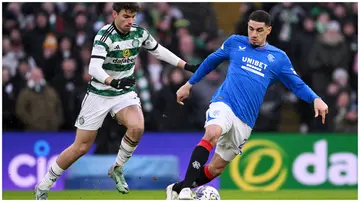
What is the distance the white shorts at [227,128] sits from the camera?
11.8 meters

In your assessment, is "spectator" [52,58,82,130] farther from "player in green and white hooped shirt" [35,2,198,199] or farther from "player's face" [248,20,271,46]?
"player's face" [248,20,271,46]

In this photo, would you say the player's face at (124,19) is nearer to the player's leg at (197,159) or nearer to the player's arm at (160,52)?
the player's arm at (160,52)

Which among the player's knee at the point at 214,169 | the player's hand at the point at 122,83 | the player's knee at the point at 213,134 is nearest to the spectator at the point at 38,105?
the player's knee at the point at 214,169

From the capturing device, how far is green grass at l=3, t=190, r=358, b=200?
1549 centimetres

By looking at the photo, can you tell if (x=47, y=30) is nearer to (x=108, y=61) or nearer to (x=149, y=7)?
(x=149, y=7)

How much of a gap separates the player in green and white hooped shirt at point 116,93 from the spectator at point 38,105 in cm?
473

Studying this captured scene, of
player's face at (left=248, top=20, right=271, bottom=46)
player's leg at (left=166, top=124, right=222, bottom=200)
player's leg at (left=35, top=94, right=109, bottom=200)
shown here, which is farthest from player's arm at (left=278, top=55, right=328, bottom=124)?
player's leg at (left=35, top=94, right=109, bottom=200)

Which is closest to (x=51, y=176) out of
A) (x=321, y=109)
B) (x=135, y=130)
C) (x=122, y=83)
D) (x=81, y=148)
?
(x=81, y=148)

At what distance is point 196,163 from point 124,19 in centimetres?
213

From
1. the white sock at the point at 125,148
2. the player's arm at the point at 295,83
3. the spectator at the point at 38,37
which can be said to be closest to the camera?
the player's arm at the point at 295,83

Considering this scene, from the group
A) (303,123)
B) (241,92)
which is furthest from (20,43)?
(241,92)

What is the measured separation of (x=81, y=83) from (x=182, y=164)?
92.5 inches

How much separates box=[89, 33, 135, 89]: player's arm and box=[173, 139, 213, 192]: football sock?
1.18m

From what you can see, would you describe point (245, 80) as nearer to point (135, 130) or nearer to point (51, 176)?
point (135, 130)
